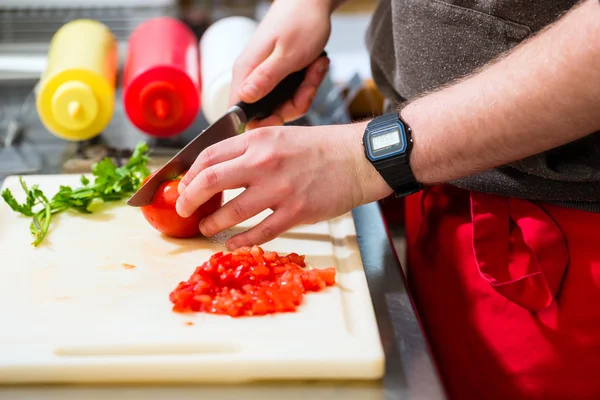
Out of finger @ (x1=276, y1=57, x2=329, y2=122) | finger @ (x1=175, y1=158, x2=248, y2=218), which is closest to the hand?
finger @ (x1=175, y1=158, x2=248, y2=218)

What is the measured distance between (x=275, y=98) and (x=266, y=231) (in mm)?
409

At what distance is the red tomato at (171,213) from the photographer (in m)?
1.22

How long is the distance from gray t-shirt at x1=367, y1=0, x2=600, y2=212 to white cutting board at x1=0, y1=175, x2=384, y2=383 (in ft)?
0.99

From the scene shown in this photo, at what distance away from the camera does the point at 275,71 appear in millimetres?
1431

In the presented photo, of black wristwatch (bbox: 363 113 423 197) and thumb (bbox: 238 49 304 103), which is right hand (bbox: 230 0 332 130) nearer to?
thumb (bbox: 238 49 304 103)

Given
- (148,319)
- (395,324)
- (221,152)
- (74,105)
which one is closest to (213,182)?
(221,152)

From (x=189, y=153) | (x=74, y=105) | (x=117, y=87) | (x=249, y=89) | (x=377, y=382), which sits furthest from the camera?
(x=117, y=87)

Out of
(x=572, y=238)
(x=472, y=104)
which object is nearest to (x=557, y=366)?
(x=572, y=238)

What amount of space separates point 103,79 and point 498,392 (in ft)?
3.55

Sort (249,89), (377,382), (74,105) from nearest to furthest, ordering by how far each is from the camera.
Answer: (377,382) → (249,89) → (74,105)

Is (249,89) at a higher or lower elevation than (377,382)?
higher

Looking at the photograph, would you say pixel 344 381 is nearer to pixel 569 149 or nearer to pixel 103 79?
pixel 569 149

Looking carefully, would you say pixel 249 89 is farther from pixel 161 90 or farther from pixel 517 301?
pixel 517 301

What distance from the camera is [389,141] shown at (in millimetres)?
1096
